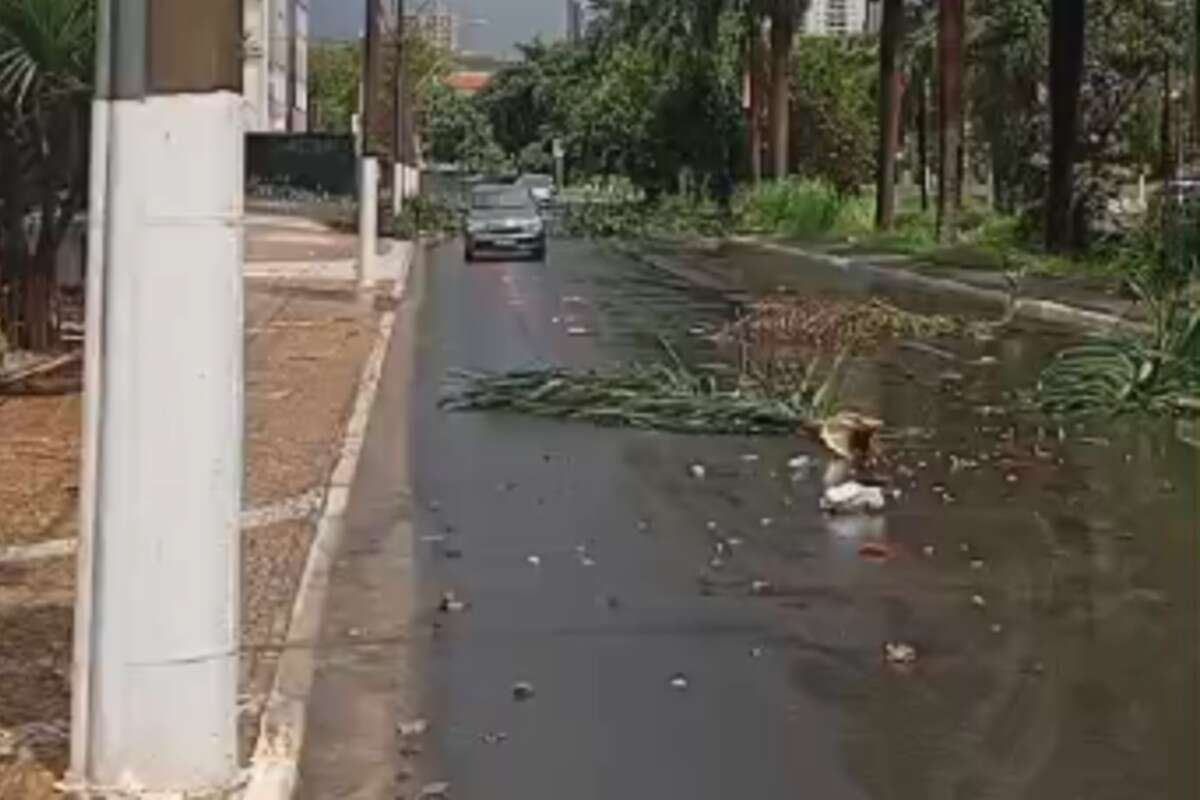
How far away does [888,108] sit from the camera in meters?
59.0

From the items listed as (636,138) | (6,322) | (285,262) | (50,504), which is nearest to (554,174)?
(636,138)

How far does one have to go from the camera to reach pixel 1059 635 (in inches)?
403

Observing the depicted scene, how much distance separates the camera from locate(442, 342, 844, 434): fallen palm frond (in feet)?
59.5

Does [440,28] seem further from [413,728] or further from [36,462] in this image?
[413,728]

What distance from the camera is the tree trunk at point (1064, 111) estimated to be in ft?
141

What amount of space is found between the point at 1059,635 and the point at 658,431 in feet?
26.8

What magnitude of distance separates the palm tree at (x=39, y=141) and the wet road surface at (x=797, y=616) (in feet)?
13.0

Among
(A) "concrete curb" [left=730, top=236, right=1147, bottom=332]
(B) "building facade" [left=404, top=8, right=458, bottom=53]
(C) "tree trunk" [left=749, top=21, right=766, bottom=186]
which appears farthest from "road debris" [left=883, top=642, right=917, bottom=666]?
(B) "building facade" [left=404, top=8, right=458, bottom=53]

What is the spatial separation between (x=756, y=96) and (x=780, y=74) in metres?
7.95

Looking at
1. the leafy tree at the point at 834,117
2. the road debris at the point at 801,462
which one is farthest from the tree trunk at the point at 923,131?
the road debris at the point at 801,462

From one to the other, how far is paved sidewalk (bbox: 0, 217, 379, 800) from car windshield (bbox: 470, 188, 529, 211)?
2615cm

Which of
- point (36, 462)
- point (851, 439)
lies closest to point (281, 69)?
point (851, 439)

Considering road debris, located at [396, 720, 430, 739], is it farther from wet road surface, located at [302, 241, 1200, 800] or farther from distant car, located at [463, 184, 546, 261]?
distant car, located at [463, 184, 546, 261]

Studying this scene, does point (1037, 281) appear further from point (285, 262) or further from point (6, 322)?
point (6, 322)
